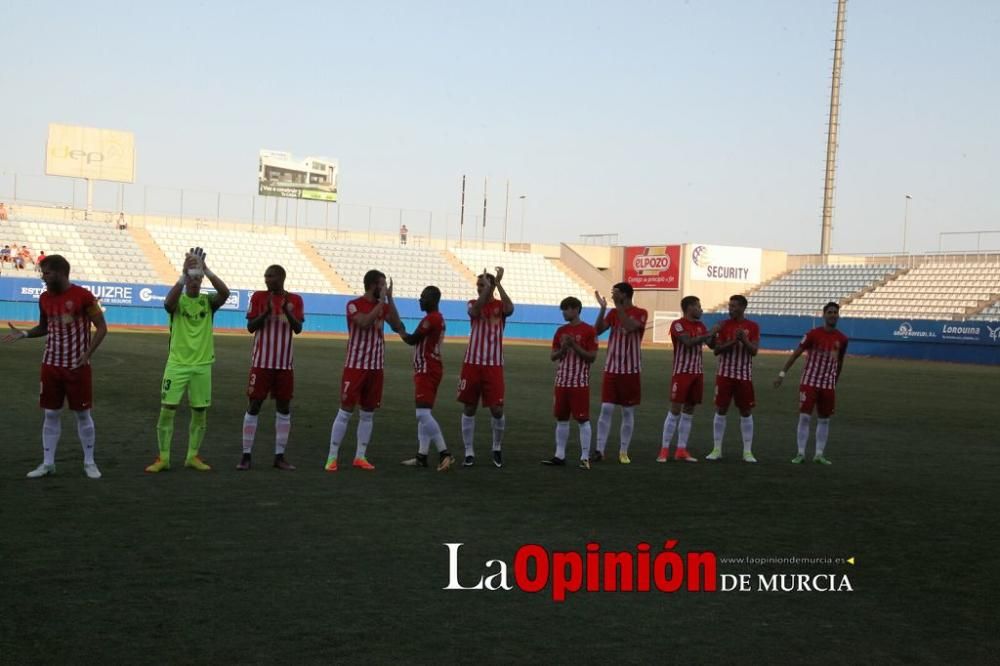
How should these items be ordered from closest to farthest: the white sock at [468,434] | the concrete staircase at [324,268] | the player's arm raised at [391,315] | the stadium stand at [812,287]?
the player's arm raised at [391,315]
the white sock at [468,434]
the stadium stand at [812,287]
the concrete staircase at [324,268]

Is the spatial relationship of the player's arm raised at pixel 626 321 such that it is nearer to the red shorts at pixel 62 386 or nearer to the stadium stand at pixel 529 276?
the red shorts at pixel 62 386

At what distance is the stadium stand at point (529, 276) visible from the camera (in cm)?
6794

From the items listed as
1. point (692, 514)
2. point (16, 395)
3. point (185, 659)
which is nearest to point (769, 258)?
point (16, 395)

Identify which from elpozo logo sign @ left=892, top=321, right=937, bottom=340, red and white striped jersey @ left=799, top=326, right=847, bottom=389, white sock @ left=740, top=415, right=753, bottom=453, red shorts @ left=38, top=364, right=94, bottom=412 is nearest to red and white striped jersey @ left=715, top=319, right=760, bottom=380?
white sock @ left=740, top=415, right=753, bottom=453

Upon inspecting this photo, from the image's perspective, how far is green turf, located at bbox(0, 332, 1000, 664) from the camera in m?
5.35

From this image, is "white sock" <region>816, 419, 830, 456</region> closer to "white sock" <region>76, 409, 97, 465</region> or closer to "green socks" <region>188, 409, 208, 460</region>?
"green socks" <region>188, 409, 208, 460</region>

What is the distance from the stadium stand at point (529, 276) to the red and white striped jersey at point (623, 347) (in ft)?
176

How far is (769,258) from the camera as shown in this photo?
227 ft

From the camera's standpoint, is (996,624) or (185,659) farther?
(996,624)

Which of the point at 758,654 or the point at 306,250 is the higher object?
the point at 306,250

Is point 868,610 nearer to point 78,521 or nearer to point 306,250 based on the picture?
point 78,521

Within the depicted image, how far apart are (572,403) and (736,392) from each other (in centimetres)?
242

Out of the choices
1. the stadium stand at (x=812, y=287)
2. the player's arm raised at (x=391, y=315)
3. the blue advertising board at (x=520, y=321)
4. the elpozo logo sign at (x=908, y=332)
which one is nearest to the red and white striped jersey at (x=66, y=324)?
the player's arm raised at (x=391, y=315)

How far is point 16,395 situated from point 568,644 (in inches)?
566
